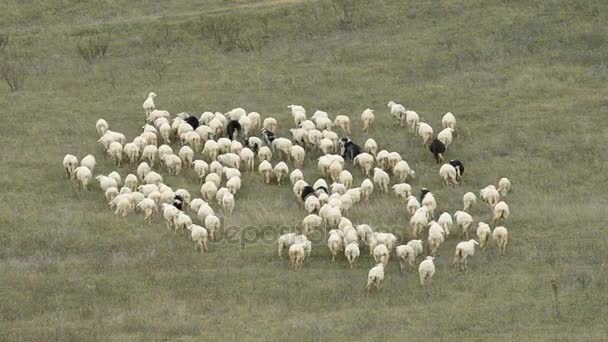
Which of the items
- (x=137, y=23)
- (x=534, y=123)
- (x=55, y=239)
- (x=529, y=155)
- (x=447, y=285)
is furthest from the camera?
(x=137, y=23)

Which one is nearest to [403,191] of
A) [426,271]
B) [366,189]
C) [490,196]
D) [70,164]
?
[366,189]

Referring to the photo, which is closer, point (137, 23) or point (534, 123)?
point (534, 123)

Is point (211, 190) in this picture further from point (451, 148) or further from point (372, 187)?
point (451, 148)

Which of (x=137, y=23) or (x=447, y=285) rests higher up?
(x=137, y=23)

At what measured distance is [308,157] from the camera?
101ft

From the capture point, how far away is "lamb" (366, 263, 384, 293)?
21453 mm

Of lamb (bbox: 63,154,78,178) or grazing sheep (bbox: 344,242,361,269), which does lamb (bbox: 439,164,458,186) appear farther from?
lamb (bbox: 63,154,78,178)

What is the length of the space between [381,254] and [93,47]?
2311 cm

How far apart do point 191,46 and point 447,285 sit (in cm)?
2351

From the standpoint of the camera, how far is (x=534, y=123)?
110 ft

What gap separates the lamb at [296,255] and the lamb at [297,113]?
1040cm

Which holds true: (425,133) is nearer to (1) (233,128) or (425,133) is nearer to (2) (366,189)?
(2) (366,189)

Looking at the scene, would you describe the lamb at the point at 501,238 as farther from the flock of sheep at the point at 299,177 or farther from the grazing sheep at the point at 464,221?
the grazing sheep at the point at 464,221

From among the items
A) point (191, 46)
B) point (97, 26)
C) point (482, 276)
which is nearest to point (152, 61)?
point (191, 46)
